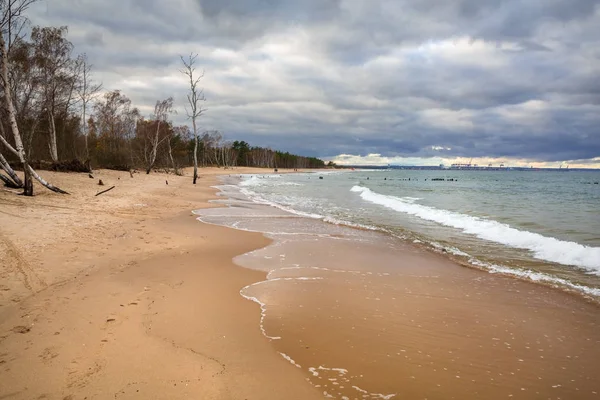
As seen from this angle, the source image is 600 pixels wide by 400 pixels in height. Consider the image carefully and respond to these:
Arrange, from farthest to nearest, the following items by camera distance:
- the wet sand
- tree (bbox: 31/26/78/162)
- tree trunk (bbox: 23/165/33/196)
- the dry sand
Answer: tree (bbox: 31/26/78/162) → tree trunk (bbox: 23/165/33/196) → the wet sand → the dry sand

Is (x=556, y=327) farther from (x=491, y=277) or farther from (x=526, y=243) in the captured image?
(x=526, y=243)

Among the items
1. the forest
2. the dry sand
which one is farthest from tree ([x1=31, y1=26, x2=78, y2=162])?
the dry sand

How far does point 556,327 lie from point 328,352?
11.7 ft

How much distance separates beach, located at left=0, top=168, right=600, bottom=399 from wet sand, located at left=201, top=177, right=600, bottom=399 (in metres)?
0.02

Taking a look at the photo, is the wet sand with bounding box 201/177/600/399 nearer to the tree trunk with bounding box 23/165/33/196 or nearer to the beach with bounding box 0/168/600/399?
the beach with bounding box 0/168/600/399

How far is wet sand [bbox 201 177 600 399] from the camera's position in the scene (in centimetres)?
360

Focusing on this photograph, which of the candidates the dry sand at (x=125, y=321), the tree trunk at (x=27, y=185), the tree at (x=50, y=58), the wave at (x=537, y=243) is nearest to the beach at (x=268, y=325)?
the dry sand at (x=125, y=321)

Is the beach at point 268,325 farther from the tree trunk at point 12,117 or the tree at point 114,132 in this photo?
the tree at point 114,132

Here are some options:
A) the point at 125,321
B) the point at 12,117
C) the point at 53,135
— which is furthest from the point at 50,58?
the point at 125,321

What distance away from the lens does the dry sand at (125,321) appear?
11.0 ft

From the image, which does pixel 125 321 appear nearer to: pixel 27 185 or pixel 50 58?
pixel 27 185

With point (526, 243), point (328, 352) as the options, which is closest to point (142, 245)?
point (328, 352)

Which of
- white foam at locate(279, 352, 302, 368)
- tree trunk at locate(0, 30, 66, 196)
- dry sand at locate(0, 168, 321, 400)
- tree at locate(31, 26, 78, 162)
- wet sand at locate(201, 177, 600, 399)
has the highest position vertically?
tree at locate(31, 26, 78, 162)

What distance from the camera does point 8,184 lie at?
14602 mm
